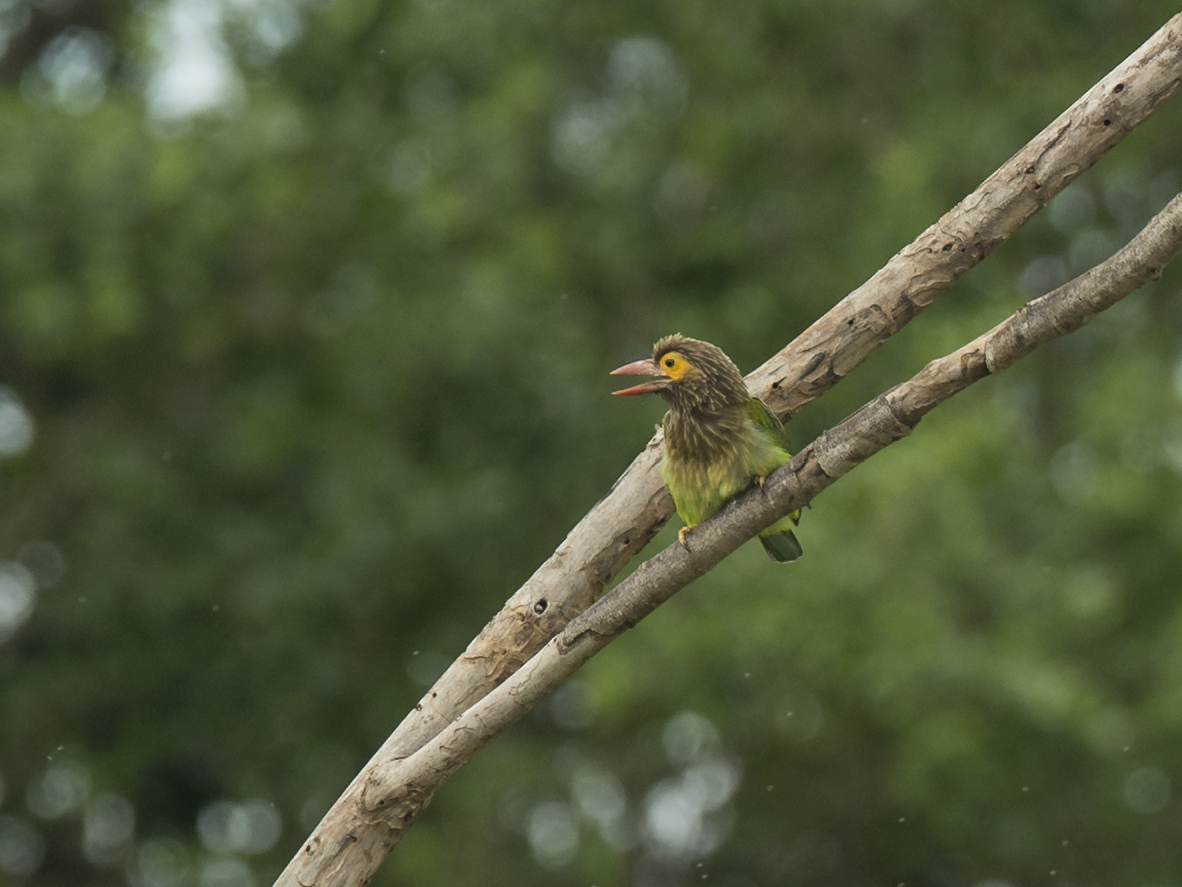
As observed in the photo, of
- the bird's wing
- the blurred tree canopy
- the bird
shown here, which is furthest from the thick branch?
the blurred tree canopy

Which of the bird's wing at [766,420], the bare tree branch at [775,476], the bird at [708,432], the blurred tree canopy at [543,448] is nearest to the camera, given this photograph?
the bare tree branch at [775,476]

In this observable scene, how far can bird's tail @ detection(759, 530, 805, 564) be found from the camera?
228 inches

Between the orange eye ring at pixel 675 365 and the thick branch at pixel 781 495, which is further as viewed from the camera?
the orange eye ring at pixel 675 365

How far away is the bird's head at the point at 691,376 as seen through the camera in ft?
18.2

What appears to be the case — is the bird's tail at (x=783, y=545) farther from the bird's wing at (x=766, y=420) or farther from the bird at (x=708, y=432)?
the bird's wing at (x=766, y=420)

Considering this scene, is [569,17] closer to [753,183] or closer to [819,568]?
[753,183]

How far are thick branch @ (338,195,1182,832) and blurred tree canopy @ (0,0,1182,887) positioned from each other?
24.0 ft

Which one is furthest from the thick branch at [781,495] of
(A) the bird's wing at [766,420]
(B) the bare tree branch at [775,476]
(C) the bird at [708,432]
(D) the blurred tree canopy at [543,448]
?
(D) the blurred tree canopy at [543,448]

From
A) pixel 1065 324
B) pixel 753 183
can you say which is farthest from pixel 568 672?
pixel 753 183

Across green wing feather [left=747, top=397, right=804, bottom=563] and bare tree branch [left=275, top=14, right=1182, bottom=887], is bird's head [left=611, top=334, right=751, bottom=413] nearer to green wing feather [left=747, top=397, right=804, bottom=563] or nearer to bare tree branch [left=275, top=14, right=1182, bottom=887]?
green wing feather [left=747, top=397, right=804, bottom=563]

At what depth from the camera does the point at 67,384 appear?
47.1ft

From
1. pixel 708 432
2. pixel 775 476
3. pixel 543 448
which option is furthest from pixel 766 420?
pixel 543 448

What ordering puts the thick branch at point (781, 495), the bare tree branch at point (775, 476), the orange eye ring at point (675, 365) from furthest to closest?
the orange eye ring at point (675, 365) < the bare tree branch at point (775, 476) < the thick branch at point (781, 495)

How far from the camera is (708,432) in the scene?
5.41 m
